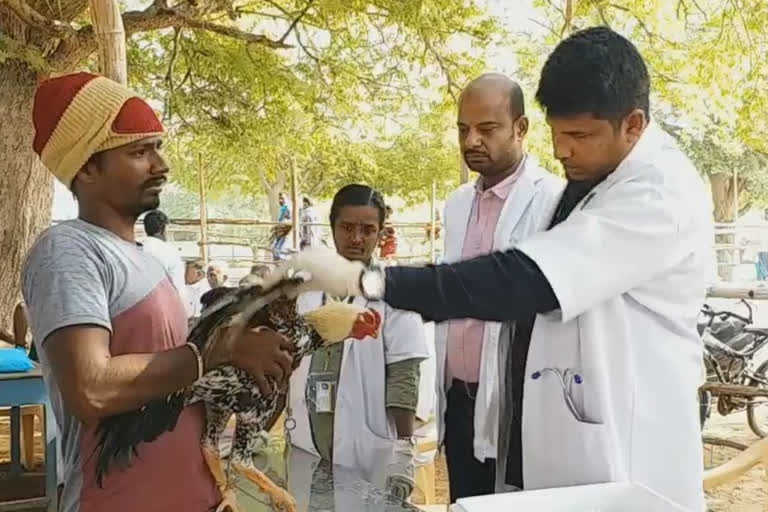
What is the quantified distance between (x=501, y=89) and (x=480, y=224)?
0.44 metres

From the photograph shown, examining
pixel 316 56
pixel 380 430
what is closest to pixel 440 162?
pixel 316 56

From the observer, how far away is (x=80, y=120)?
1340 mm

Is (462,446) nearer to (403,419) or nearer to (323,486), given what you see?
(403,419)

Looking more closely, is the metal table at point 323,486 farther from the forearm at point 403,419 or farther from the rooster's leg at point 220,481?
the rooster's leg at point 220,481

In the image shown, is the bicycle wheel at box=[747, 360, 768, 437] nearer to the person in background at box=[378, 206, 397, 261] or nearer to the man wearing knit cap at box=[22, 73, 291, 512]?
the person in background at box=[378, 206, 397, 261]

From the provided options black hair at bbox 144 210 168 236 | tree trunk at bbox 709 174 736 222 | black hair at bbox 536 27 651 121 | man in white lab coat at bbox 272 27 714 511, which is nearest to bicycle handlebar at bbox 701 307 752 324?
black hair at bbox 144 210 168 236

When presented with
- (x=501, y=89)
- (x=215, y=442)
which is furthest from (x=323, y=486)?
(x=501, y=89)

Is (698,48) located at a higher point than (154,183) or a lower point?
higher

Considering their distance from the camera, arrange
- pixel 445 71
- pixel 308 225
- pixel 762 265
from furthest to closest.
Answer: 1. pixel 762 265
2. pixel 308 225
3. pixel 445 71

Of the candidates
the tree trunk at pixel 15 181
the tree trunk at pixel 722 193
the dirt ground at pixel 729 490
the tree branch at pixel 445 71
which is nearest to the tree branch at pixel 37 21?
the tree trunk at pixel 15 181

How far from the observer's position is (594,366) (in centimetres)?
155

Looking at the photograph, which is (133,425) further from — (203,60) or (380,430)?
(203,60)

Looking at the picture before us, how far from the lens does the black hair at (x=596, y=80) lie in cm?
157

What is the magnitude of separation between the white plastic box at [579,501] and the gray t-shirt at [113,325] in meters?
0.44
